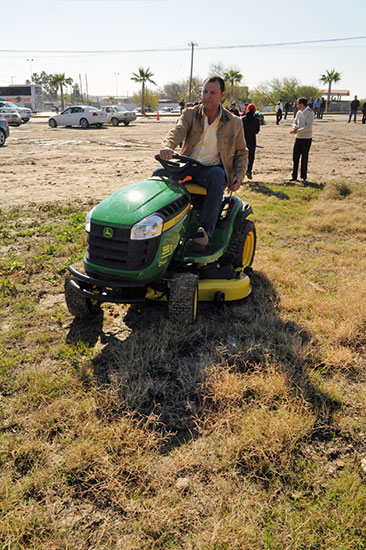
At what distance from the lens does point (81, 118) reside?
28438 mm

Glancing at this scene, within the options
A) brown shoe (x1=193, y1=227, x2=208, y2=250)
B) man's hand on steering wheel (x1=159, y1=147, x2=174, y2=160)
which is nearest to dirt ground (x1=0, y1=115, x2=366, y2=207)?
man's hand on steering wheel (x1=159, y1=147, x2=174, y2=160)

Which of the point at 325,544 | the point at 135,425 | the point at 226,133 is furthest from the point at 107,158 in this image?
the point at 325,544

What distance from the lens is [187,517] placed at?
2.02 m

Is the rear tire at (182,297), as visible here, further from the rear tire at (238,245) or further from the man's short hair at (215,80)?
the man's short hair at (215,80)

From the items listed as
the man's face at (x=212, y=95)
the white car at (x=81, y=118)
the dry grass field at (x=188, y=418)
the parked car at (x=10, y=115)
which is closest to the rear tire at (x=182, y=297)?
the dry grass field at (x=188, y=418)

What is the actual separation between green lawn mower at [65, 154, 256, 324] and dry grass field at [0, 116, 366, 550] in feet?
0.89

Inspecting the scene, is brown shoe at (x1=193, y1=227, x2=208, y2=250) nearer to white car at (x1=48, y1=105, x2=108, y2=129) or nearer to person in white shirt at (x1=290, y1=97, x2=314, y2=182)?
person in white shirt at (x1=290, y1=97, x2=314, y2=182)

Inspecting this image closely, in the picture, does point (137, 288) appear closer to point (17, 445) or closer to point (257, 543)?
point (17, 445)

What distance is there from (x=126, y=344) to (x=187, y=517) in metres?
1.58

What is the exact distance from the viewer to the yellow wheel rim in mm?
4810

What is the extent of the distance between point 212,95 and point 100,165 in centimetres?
942

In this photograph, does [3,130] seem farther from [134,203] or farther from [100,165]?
[134,203]

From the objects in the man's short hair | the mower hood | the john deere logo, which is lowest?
the john deere logo

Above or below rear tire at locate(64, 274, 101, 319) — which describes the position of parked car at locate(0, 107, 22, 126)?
above
